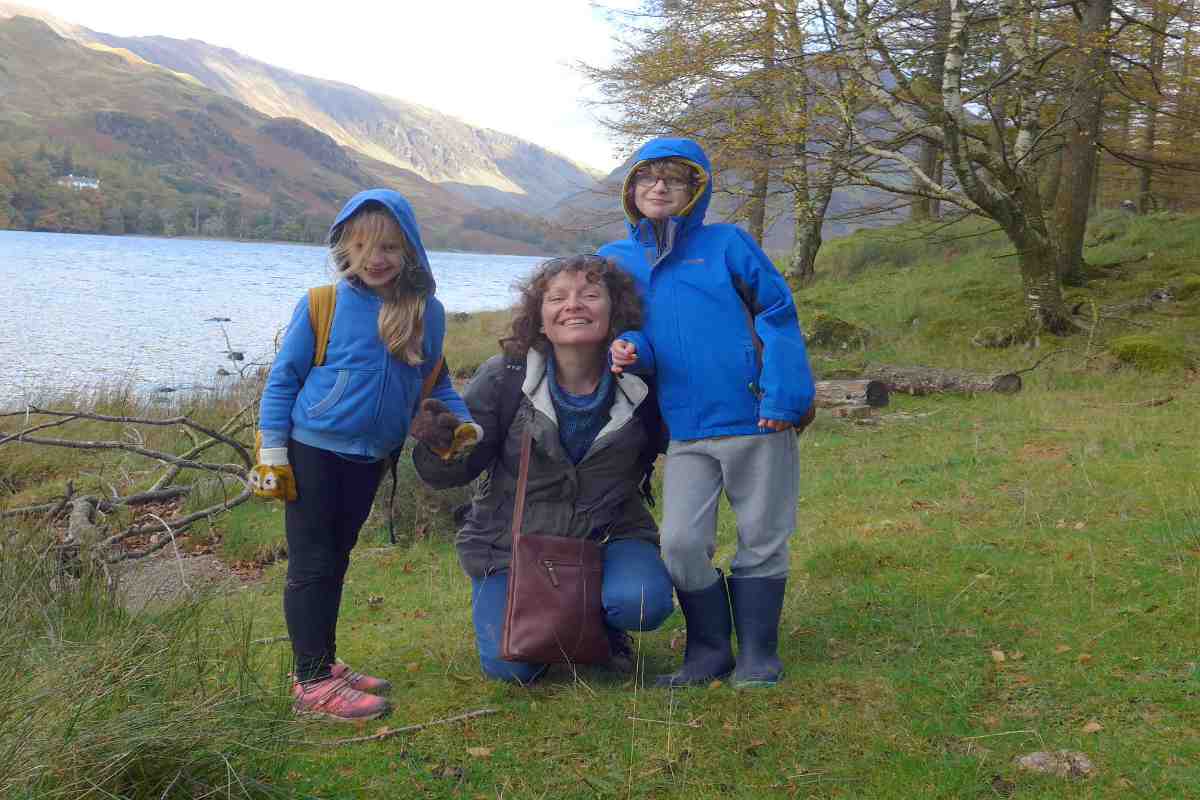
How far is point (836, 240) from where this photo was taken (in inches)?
1033

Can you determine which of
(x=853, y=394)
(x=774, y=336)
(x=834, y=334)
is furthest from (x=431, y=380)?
(x=834, y=334)

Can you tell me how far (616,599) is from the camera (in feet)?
12.3

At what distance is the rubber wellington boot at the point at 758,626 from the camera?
375 centimetres

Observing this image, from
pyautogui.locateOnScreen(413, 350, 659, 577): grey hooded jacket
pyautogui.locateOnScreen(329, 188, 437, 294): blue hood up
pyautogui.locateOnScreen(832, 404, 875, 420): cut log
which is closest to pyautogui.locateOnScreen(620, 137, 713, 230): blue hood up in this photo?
pyautogui.locateOnScreen(413, 350, 659, 577): grey hooded jacket

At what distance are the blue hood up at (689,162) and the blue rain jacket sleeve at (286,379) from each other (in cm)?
138

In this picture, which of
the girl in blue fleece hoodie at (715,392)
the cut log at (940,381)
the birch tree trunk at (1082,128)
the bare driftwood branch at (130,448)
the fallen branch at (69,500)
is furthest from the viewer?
the birch tree trunk at (1082,128)

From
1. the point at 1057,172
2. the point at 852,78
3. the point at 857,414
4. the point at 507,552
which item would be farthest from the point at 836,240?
the point at 507,552

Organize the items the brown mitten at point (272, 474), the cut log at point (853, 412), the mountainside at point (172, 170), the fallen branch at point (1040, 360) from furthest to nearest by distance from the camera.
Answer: the mountainside at point (172, 170), the fallen branch at point (1040, 360), the cut log at point (853, 412), the brown mitten at point (272, 474)

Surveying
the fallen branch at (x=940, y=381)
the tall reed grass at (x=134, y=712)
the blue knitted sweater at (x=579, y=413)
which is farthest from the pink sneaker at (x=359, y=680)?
the fallen branch at (x=940, y=381)

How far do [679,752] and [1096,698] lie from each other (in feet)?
4.86

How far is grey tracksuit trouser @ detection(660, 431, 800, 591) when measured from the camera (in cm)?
368

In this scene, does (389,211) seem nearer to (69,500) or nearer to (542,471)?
(542,471)

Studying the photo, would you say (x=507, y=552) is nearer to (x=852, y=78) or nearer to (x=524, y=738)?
(x=524, y=738)

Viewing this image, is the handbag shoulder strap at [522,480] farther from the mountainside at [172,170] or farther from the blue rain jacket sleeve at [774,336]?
the mountainside at [172,170]
